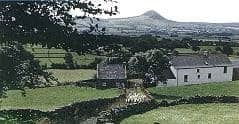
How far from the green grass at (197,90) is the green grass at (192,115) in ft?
21.8

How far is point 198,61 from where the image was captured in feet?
230

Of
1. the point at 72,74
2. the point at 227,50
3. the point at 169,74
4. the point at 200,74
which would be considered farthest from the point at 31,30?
the point at 227,50

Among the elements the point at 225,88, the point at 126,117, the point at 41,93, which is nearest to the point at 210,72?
the point at 225,88

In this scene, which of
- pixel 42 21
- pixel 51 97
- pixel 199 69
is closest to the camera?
pixel 42 21

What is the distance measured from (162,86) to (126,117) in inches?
923

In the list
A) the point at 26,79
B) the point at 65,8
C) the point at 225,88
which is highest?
the point at 65,8

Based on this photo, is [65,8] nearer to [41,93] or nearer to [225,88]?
[41,93]

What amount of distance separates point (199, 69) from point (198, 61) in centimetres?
229

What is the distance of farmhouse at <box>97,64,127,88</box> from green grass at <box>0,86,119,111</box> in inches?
167

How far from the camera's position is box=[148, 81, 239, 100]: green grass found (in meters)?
53.1

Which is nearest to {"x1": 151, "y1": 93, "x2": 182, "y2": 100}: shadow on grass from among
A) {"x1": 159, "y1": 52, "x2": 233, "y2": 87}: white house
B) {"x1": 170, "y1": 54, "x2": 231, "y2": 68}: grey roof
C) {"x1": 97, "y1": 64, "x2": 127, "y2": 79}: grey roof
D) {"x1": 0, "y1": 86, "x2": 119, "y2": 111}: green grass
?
{"x1": 0, "y1": 86, "x2": 119, "y2": 111}: green grass

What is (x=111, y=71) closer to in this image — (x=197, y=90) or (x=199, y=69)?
(x=197, y=90)

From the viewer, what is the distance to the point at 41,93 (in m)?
49.2

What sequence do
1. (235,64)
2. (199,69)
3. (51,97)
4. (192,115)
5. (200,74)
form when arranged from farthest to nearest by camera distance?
(235,64), (199,69), (200,74), (51,97), (192,115)
